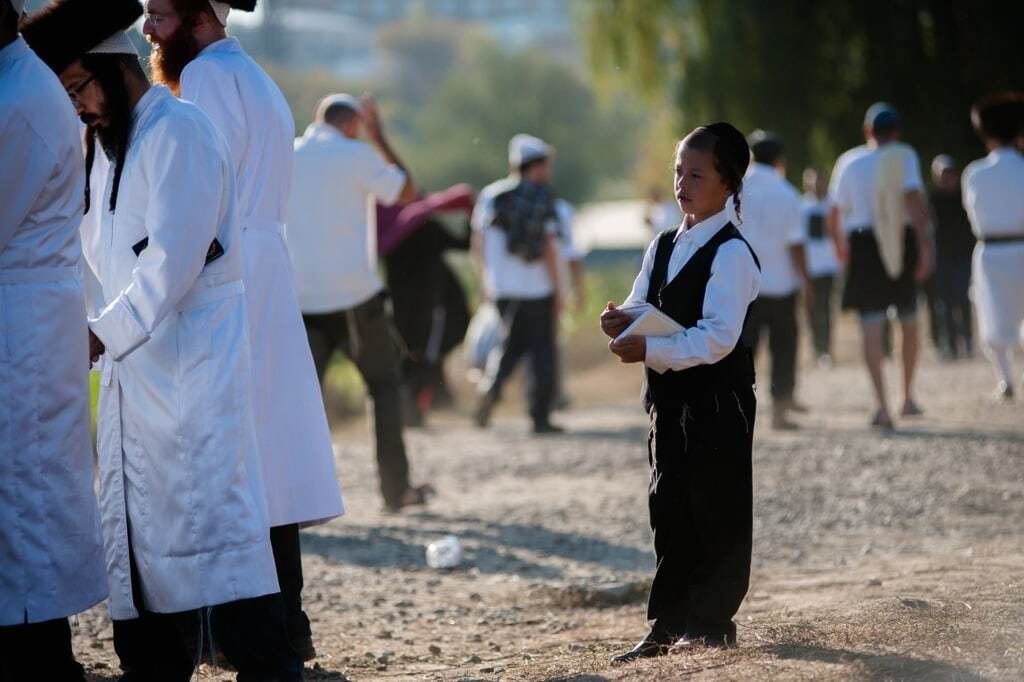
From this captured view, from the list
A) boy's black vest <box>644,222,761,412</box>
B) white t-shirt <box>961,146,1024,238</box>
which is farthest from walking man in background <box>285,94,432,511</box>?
white t-shirt <box>961,146,1024,238</box>

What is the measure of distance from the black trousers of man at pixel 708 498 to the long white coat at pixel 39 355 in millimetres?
1708

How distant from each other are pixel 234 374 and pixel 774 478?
219 inches

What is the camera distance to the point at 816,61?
2000 centimetres

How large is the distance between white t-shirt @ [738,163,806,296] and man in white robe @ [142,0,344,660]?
637 cm

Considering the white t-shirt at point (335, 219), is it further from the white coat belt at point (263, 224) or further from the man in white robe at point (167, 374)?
the man in white robe at point (167, 374)

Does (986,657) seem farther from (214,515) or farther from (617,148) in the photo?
(617,148)

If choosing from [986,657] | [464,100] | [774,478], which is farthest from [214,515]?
[464,100]

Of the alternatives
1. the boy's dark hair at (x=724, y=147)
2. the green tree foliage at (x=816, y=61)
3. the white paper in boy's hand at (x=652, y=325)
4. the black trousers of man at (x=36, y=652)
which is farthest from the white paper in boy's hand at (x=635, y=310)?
the green tree foliage at (x=816, y=61)

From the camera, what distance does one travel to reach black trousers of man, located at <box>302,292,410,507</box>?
8.02 meters

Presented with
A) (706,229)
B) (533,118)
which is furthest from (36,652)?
(533,118)

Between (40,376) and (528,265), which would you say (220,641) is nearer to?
(40,376)

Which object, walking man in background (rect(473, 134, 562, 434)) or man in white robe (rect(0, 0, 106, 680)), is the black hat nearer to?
man in white robe (rect(0, 0, 106, 680))

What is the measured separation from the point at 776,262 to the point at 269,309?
6938 mm

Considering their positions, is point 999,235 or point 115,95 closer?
point 115,95
